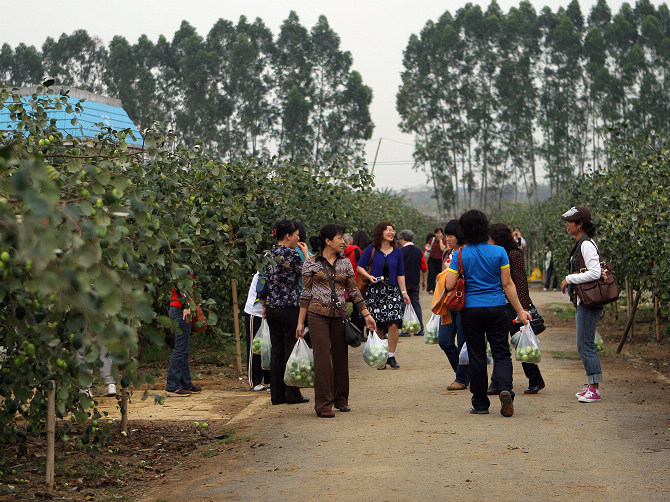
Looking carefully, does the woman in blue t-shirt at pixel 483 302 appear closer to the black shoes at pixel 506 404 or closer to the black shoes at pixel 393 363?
the black shoes at pixel 506 404

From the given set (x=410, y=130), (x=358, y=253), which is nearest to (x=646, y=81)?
(x=410, y=130)

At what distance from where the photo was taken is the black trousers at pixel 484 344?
308 inches

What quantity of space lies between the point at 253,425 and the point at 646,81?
172 ft

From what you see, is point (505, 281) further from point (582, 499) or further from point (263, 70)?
point (263, 70)

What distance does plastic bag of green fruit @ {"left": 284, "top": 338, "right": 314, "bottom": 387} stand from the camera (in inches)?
327

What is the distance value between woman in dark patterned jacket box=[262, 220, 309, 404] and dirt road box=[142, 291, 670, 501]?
1.96 ft

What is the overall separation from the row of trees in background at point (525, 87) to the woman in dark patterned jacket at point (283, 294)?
48226 millimetres

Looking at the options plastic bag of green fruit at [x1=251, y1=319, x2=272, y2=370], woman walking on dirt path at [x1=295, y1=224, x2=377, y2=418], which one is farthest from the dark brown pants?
plastic bag of green fruit at [x1=251, y1=319, x2=272, y2=370]

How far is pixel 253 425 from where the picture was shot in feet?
26.1

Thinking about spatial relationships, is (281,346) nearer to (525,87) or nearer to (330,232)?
(330,232)

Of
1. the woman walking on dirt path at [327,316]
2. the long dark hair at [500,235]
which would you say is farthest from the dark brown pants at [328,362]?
the long dark hair at [500,235]

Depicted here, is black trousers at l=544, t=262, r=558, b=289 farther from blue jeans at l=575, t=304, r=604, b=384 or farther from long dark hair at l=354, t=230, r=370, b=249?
blue jeans at l=575, t=304, r=604, b=384

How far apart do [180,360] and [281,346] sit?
147cm

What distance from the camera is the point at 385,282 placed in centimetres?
1159
